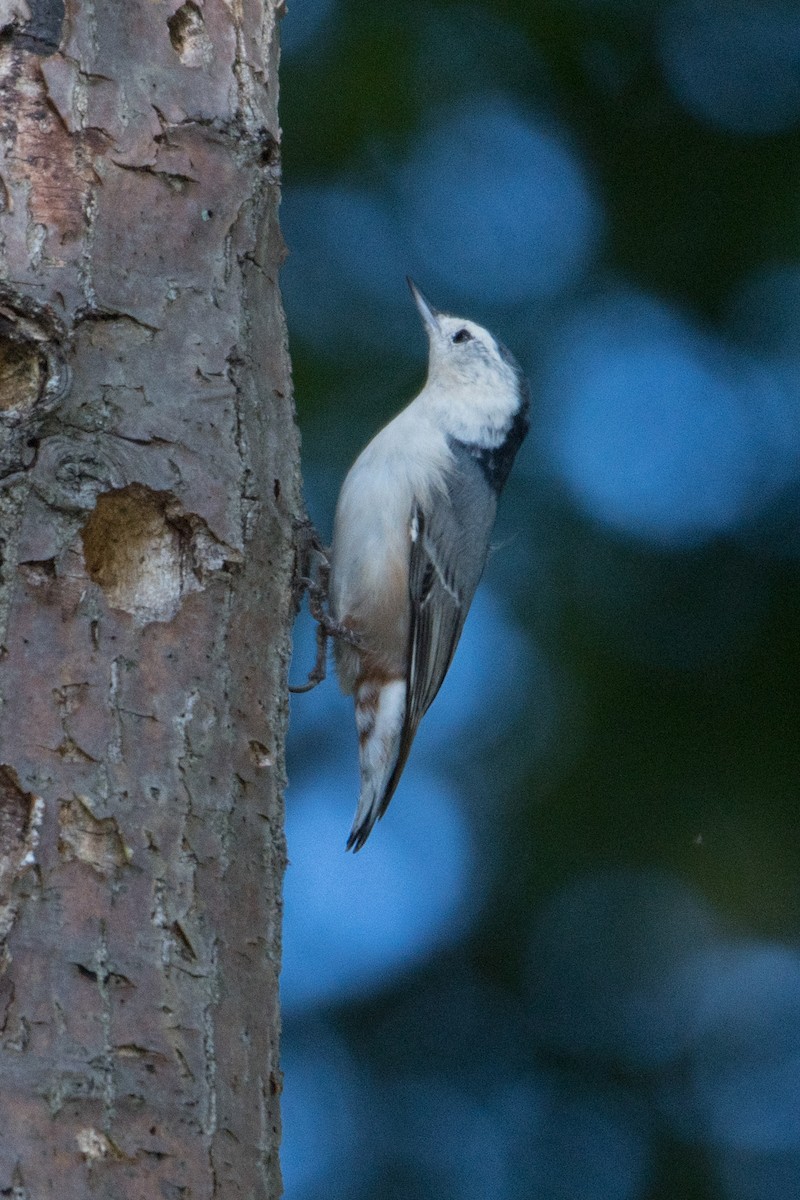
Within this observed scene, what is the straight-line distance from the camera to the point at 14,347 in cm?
171

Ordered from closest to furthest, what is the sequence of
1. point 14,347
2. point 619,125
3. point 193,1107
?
point 193,1107 < point 14,347 < point 619,125

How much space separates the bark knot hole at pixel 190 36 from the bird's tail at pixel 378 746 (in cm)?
151

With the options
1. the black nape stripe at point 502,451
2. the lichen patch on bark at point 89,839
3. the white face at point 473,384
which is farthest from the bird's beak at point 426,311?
the lichen patch on bark at point 89,839

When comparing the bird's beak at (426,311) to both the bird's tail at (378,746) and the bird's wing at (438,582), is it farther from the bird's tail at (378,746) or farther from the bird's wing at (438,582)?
the bird's tail at (378,746)

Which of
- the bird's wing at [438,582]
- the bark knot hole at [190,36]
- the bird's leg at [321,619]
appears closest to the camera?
the bark knot hole at [190,36]

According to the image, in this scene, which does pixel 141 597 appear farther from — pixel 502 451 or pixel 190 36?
pixel 502 451

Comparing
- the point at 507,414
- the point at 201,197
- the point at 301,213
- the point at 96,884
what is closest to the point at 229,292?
the point at 201,197

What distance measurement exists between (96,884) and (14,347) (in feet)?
1.98

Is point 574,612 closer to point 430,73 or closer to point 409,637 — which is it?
point 409,637

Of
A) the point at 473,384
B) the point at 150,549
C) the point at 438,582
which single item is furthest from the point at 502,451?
the point at 150,549

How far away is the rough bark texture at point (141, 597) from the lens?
57.1 inches

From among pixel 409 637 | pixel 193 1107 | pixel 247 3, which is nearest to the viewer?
pixel 193 1107

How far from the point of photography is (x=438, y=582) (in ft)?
10.4

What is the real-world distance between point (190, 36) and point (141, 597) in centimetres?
75
